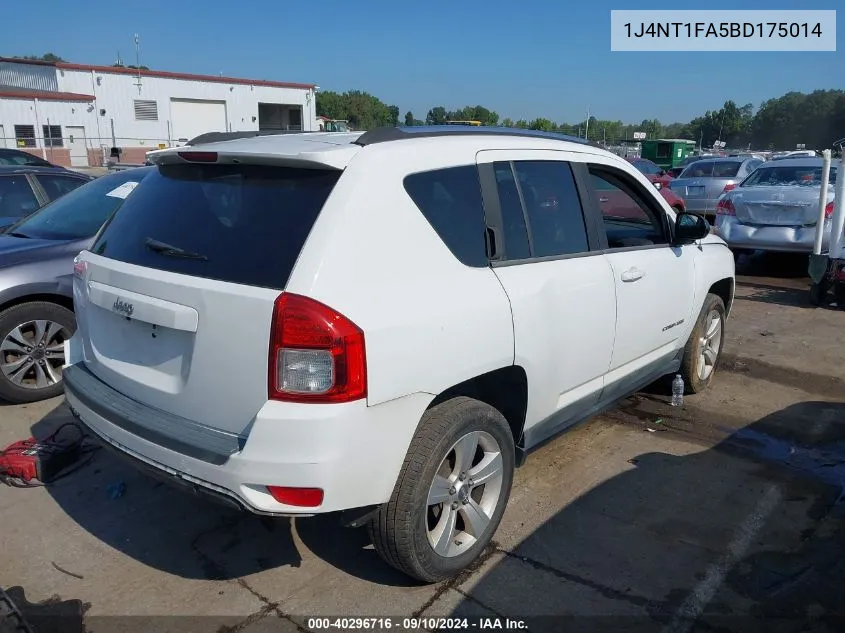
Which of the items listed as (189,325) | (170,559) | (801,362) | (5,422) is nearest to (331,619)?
(170,559)

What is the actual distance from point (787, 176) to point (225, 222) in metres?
10.2

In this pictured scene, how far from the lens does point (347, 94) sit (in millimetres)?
110938

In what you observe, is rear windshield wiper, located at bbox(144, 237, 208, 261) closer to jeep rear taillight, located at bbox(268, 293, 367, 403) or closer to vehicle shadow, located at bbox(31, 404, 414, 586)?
jeep rear taillight, located at bbox(268, 293, 367, 403)

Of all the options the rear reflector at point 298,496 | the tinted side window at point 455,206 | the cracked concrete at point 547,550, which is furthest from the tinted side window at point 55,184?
the rear reflector at point 298,496

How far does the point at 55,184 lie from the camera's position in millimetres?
6891

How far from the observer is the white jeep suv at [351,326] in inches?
93.9

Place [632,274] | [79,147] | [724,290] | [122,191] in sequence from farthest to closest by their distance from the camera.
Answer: [79,147] → [122,191] → [724,290] → [632,274]

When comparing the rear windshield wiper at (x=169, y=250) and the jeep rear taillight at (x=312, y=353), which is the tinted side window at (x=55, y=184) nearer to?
the rear windshield wiper at (x=169, y=250)

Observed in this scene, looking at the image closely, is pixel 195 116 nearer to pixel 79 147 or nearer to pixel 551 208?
pixel 79 147

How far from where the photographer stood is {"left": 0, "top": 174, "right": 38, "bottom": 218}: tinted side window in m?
6.60

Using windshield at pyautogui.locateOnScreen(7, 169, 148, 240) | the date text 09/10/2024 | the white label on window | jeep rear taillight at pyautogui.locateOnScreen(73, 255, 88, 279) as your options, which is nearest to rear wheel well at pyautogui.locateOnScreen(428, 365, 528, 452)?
the date text 09/10/2024

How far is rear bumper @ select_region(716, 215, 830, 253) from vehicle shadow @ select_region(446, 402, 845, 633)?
573 cm

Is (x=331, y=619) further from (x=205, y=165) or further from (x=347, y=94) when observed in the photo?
(x=347, y=94)

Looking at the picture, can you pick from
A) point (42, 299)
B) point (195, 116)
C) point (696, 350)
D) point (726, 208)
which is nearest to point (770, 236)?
point (726, 208)
